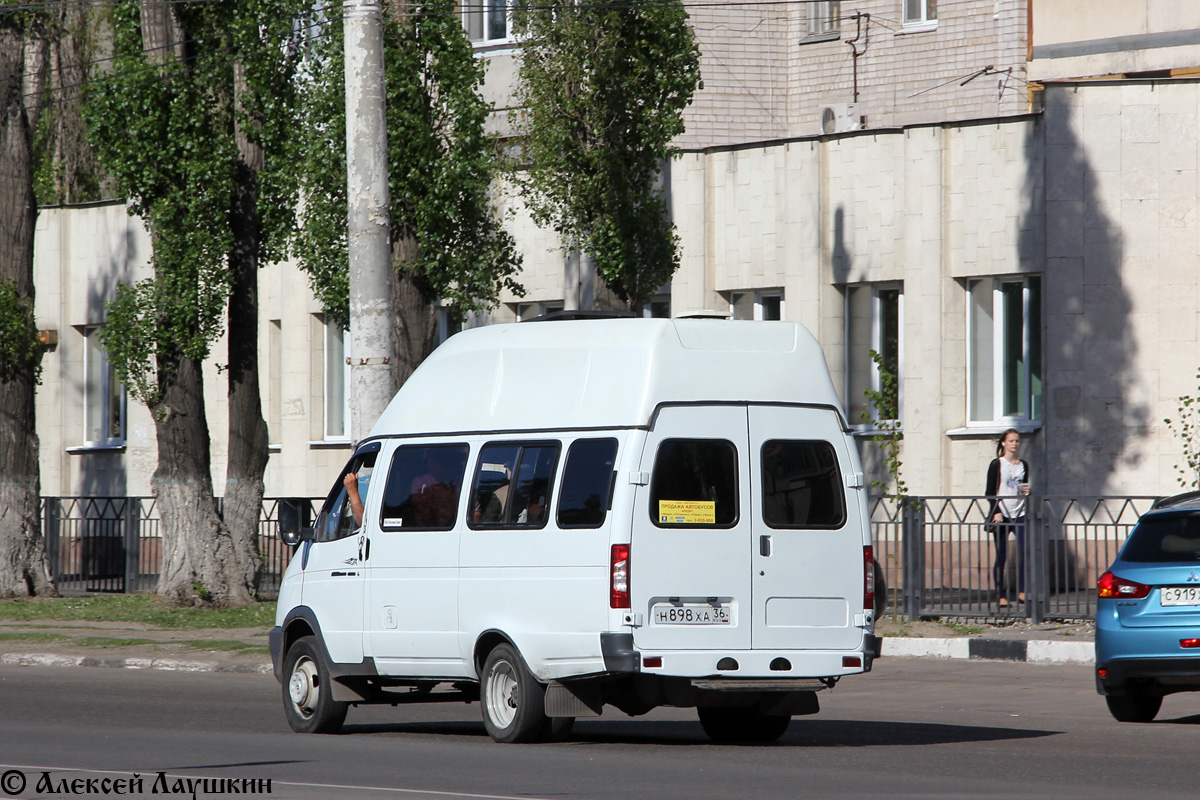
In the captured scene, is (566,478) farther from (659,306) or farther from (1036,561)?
(659,306)

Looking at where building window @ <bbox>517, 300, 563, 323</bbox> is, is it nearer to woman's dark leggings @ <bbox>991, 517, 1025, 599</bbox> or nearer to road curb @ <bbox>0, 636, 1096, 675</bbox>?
woman's dark leggings @ <bbox>991, 517, 1025, 599</bbox>

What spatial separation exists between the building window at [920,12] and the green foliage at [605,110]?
11.3 meters

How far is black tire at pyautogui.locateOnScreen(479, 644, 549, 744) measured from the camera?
11.4m

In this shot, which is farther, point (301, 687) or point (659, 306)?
point (659, 306)

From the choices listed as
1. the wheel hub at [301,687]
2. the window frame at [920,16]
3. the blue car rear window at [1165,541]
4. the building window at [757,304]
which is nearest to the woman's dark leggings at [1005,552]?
the blue car rear window at [1165,541]

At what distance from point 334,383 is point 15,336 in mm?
6711

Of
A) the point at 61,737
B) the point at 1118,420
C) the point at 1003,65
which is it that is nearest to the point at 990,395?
the point at 1118,420

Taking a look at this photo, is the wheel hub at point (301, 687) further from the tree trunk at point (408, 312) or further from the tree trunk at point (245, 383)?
the tree trunk at point (245, 383)

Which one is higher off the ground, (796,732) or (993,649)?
(796,732)

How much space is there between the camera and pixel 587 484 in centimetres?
1128

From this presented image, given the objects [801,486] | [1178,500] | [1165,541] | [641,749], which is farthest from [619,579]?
[1178,500]

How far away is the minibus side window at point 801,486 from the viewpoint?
453 inches

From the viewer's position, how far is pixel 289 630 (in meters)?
13.1

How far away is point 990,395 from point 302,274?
12.0 metres
